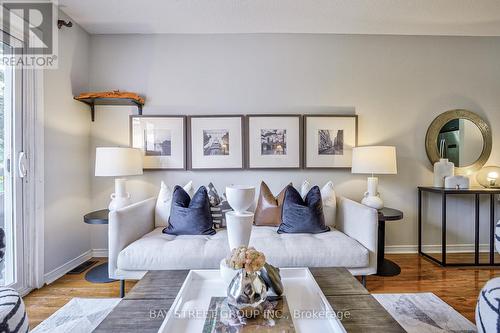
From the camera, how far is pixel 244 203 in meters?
1.46

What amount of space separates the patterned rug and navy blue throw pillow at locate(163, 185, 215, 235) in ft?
2.28

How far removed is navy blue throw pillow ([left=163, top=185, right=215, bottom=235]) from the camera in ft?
7.56

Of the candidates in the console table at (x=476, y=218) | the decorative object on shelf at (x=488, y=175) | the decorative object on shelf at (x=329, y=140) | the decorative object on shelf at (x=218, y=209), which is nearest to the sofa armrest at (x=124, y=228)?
the decorative object on shelf at (x=218, y=209)

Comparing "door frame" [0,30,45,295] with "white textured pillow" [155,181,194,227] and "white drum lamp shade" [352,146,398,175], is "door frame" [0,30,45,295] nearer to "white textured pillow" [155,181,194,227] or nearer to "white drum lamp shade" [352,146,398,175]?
"white textured pillow" [155,181,194,227]

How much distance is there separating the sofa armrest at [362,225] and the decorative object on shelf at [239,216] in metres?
1.13

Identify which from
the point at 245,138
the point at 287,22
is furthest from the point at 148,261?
the point at 287,22

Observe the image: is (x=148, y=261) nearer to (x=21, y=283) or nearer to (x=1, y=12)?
(x=21, y=283)

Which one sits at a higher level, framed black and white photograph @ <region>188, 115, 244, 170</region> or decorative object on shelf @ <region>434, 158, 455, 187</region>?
framed black and white photograph @ <region>188, 115, 244, 170</region>

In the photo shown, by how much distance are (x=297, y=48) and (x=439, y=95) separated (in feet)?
5.67

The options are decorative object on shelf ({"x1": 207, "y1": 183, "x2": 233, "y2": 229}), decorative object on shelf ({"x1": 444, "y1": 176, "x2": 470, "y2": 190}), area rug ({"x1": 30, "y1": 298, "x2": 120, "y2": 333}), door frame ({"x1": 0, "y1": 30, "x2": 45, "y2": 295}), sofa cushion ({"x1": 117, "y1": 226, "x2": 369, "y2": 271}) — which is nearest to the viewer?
area rug ({"x1": 30, "y1": 298, "x2": 120, "y2": 333})

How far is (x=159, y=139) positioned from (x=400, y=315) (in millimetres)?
2678

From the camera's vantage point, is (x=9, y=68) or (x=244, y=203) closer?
(x=244, y=203)

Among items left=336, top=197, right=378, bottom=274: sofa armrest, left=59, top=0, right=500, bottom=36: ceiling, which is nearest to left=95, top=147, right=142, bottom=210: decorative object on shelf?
left=59, top=0, right=500, bottom=36: ceiling

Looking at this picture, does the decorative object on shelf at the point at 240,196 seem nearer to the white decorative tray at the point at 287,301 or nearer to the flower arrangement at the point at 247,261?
the flower arrangement at the point at 247,261
